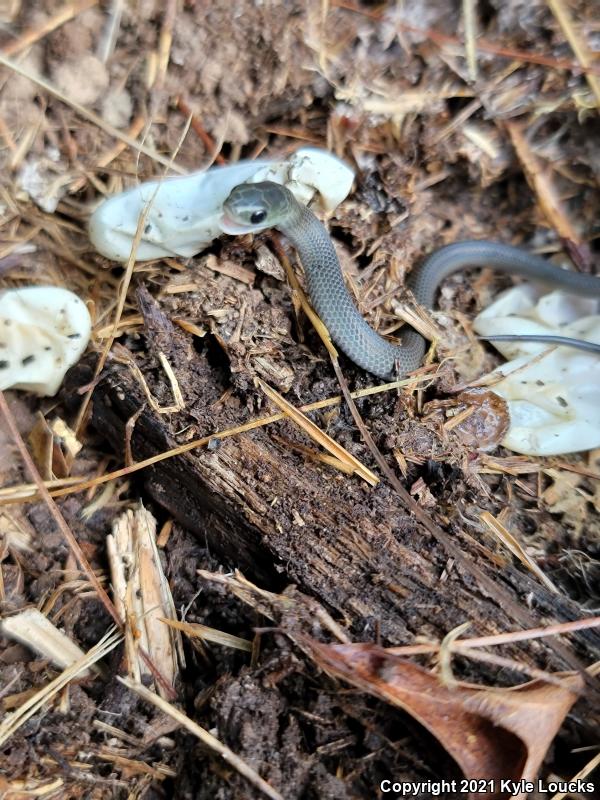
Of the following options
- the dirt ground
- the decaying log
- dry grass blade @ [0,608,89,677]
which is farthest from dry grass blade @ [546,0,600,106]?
dry grass blade @ [0,608,89,677]

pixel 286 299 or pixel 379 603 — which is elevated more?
pixel 286 299

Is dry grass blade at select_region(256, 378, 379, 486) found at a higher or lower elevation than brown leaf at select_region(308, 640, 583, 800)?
higher

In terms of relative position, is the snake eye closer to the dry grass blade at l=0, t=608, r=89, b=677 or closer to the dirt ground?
the dirt ground

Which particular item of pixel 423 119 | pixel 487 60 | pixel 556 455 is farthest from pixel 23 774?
pixel 487 60

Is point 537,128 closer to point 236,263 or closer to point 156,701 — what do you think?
point 236,263

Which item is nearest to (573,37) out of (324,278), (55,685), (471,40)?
(471,40)

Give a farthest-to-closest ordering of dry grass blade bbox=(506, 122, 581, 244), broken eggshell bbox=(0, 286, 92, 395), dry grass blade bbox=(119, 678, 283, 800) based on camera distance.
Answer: dry grass blade bbox=(506, 122, 581, 244) → broken eggshell bbox=(0, 286, 92, 395) → dry grass blade bbox=(119, 678, 283, 800)
